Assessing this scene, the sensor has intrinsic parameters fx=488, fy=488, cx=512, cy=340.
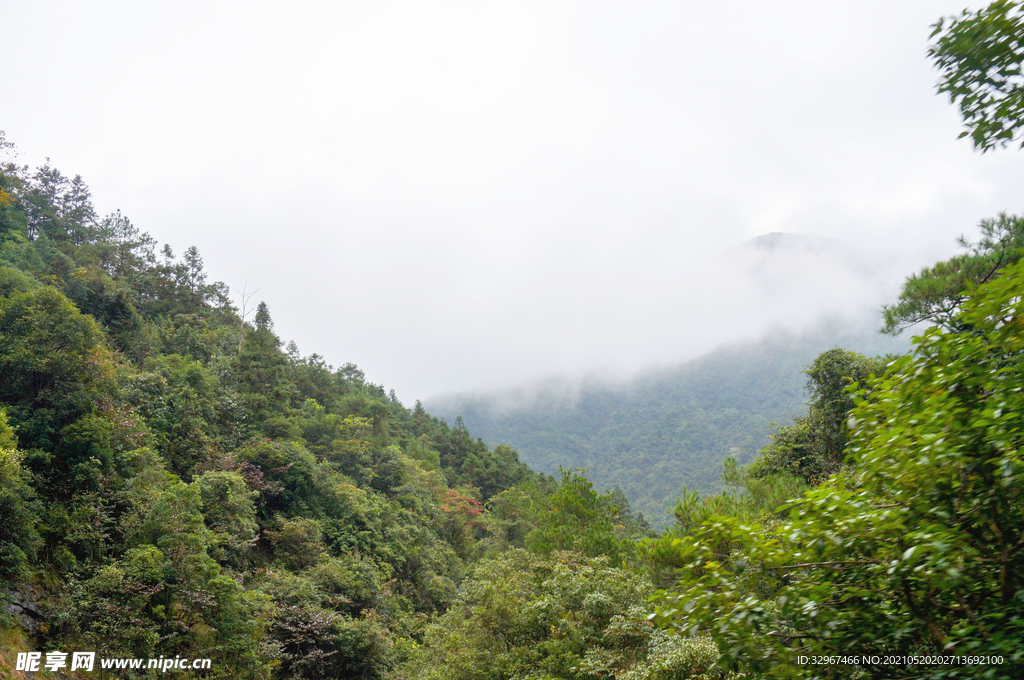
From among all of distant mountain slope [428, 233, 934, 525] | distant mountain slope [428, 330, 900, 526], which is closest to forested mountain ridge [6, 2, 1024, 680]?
distant mountain slope [428, 330, 900, 526]

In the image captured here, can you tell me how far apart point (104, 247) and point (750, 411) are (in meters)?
117

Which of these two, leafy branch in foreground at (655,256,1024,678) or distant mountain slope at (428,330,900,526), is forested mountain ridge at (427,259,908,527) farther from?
leafy branch in foreground at (655,256,1024,678)

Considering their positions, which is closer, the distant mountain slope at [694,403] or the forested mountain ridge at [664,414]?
the forested mountain ridge at [664,414]

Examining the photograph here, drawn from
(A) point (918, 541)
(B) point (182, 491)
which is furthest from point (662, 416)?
(A) point (918, 541)

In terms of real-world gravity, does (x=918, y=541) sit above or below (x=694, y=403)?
below

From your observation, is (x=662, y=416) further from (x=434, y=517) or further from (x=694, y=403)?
(x=434, y=517)

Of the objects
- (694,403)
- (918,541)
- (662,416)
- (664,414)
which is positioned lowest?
(918,541)

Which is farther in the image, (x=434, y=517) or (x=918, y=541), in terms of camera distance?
(x=434, y=517)

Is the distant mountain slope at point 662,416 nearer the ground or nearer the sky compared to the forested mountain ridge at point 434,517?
nearer the sky

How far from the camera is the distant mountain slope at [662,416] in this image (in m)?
88.4

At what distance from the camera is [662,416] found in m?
118

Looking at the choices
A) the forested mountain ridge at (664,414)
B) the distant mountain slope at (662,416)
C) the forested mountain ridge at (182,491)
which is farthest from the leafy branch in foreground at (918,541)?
the forested mountain ridge at (664,414)

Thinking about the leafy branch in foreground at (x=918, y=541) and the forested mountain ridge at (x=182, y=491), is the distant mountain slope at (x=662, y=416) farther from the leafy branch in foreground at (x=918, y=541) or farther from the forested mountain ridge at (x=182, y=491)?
the leafy branch in foreground at (x=918, y=541)

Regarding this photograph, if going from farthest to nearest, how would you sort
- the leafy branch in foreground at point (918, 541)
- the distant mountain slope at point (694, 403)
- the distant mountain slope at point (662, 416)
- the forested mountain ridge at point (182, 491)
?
the distant mountain slope at point (694, 403)
the distant mountain slope at point (662, 416)
the forested mountain ridge at point (182, 491)
the leafy branch in foreground at point (918, 541)
